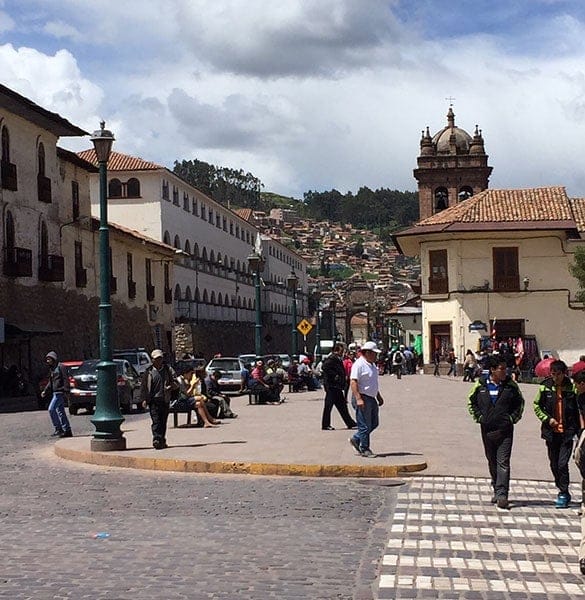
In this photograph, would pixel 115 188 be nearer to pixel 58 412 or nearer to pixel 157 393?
pixel 58 412

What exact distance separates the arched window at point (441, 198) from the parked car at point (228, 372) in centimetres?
3311

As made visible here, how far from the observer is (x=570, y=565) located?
7.12 m

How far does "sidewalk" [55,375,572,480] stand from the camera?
12.4 m

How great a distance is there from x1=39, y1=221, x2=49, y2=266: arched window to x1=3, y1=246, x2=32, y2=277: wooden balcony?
2209 millimetres

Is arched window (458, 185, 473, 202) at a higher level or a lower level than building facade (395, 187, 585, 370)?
higher

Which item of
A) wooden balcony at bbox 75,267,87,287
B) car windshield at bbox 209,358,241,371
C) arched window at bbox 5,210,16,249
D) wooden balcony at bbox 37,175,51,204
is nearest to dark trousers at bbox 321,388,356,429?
car windshield at bbox 209,358,241,371

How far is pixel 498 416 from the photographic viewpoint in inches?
385

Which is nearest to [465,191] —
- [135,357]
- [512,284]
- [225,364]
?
[512,284]

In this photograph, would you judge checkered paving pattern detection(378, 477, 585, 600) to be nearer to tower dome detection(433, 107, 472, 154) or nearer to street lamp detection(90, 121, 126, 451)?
street lamp detection(90, 121, 126, 451)

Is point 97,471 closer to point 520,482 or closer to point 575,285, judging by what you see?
point 520,482

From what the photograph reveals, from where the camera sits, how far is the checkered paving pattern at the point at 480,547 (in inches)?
253

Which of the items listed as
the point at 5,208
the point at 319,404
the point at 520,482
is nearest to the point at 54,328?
the point at 5,208

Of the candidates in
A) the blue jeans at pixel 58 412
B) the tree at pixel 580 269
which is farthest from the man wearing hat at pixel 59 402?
the tree at pixel 580 269

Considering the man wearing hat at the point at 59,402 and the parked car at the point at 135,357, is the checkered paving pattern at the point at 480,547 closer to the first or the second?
the man wearing hat at the point at 59,402
